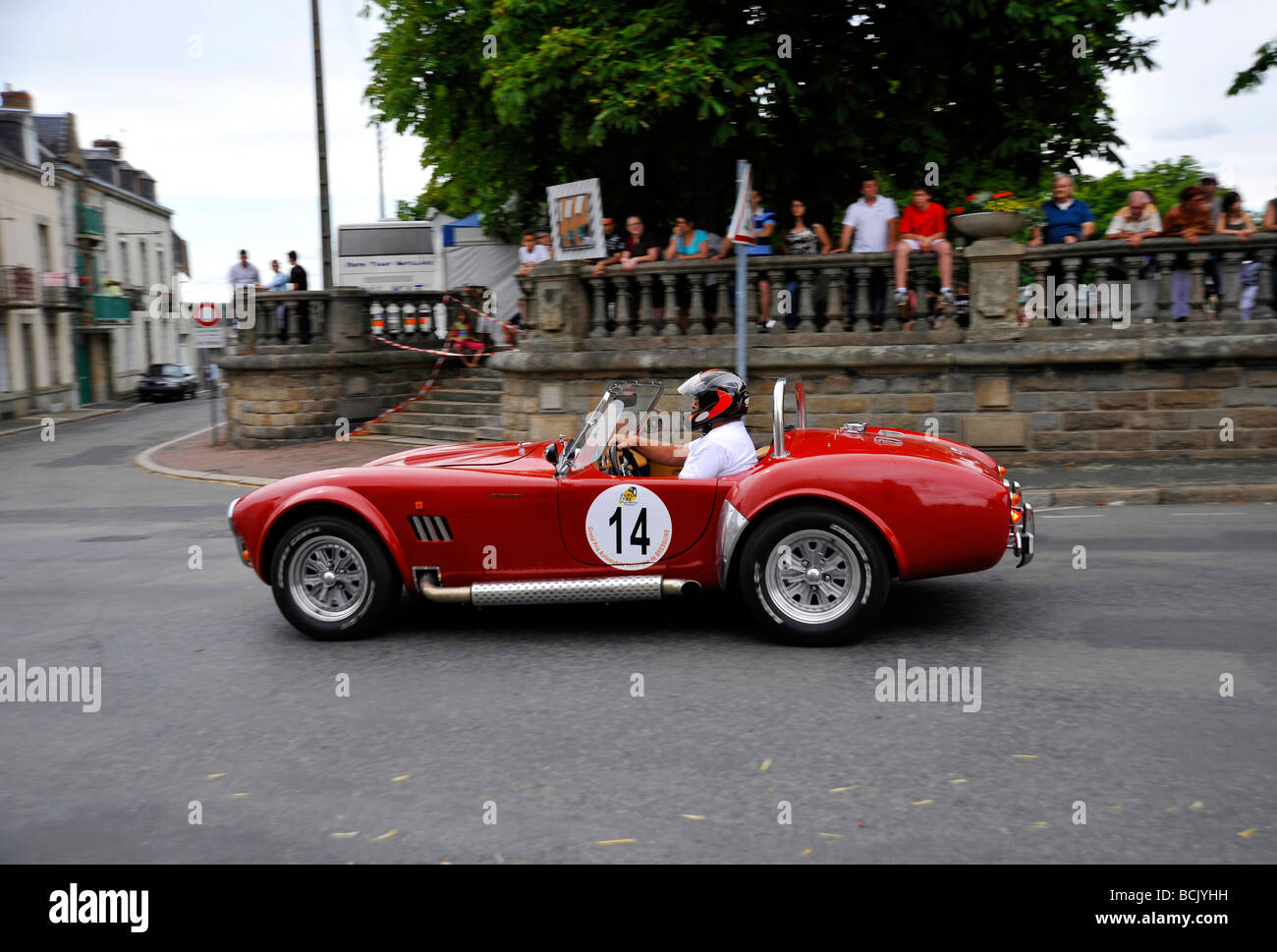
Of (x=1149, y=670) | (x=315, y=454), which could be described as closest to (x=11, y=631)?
(x=1149, y=670)

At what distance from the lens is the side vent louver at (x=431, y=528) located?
6305mm

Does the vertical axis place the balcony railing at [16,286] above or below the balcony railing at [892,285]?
above

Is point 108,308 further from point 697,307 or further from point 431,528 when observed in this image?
point 431,528

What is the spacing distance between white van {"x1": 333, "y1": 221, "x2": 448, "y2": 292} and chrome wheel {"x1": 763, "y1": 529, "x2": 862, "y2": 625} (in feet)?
69.4

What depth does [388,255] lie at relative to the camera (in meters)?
26.9

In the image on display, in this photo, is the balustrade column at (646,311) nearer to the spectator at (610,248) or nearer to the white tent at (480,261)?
the spectator at (610,248)

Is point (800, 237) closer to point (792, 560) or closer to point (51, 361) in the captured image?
point (792, 560)

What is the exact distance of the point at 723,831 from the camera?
152 inches

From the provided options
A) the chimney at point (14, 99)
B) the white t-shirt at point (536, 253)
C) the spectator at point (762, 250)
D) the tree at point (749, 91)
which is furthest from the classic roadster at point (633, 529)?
the chimney at point (14, 99)

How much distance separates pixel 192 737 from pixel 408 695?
912 mm

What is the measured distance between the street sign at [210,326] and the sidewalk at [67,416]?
40.6 ft

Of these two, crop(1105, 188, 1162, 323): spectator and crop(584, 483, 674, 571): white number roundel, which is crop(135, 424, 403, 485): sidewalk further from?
crop(584, 483, 674, 571): white number roundel

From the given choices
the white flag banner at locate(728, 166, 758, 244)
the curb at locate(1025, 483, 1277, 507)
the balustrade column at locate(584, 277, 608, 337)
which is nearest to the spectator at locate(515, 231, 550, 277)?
the balustrade column at locate(584, 277, 608, 337)

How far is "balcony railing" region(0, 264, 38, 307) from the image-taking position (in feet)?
122
